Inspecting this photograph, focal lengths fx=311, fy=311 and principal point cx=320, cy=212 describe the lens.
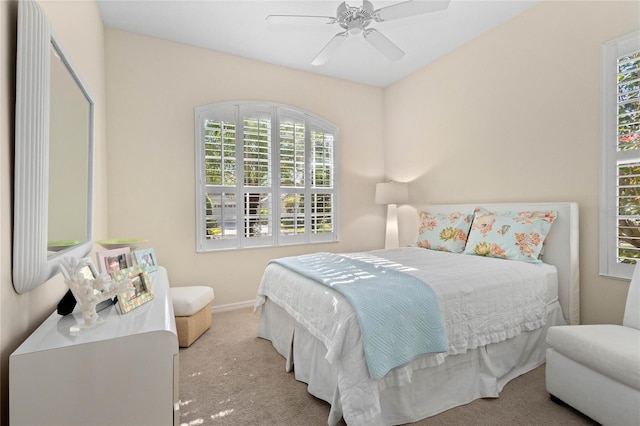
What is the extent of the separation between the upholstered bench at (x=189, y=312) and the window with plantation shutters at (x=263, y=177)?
2.50 feet

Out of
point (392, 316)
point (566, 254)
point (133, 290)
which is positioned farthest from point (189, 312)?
point (566, 254)

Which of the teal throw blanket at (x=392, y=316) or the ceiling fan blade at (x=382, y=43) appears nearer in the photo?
the teal throw blanket at (x=392, y=316)

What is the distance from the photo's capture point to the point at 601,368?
1.60 meters

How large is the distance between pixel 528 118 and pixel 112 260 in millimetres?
3480

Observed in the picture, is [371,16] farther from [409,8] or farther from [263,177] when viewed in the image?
[263,177]

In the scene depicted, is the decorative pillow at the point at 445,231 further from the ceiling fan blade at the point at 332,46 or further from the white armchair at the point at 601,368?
the ceiling fan blade at the point at 332,46

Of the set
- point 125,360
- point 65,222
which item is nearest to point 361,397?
point 125,360

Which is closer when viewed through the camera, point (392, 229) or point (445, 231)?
point (445, 231)

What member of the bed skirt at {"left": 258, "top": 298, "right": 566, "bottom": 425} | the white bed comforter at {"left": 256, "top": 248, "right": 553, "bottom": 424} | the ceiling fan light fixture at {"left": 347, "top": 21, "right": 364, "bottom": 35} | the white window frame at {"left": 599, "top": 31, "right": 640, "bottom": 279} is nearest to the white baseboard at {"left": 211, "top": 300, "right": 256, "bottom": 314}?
the white bed comforter at {"left": 256, "top": 248, "right": 553, "bottom": 424}

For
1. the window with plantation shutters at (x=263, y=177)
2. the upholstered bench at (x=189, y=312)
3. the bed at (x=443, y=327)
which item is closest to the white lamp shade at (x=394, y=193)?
the window with plantation shutters at (x=263, y=177)

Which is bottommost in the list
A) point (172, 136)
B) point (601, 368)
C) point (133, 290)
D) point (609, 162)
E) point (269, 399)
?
point (269, 399)

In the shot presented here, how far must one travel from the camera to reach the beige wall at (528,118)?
243 cm

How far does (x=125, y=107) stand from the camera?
3139 millimetres

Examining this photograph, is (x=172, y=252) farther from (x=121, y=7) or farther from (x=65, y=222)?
(x=121, y=7)
